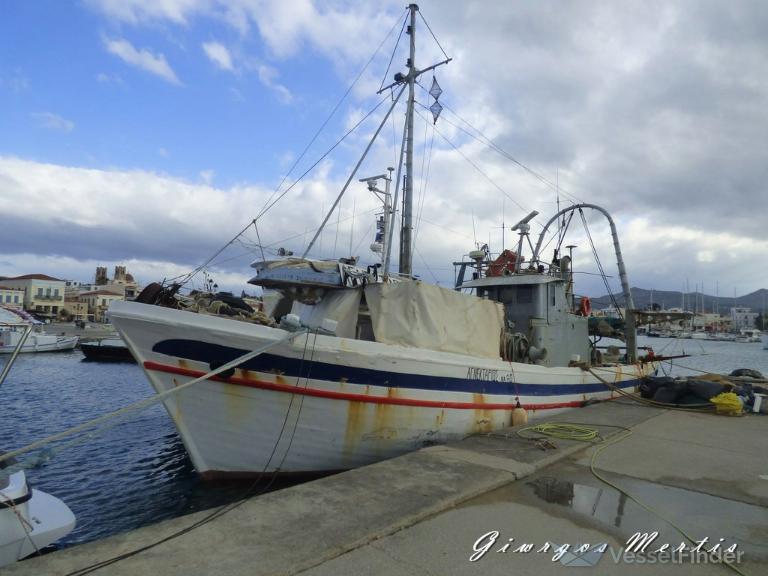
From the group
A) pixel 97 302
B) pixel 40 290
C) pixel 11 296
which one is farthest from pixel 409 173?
pixel 97 302

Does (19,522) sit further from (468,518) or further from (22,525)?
(468,518)

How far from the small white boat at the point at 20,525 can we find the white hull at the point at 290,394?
185cm

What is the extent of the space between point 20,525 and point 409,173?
Answer: 939 cm

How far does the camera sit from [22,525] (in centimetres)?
504

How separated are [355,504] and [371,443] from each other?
9.30 feet

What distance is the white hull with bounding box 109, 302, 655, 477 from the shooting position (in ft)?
21.9

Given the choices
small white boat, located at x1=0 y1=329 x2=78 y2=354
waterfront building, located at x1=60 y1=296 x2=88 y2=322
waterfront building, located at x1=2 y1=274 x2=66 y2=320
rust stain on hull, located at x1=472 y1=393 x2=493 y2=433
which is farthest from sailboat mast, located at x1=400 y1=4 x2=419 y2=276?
waterfront building, located at x1=60 y1=296 x2=88 y2=322

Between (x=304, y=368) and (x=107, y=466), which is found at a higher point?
(x=304, y=368)

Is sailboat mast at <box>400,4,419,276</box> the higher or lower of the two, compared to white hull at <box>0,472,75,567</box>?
higher

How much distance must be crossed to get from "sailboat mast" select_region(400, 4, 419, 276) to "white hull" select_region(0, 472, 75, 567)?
7.75 m

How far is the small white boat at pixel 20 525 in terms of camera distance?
4867mm

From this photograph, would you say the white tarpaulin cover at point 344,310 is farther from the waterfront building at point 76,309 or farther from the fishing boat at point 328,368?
the waterfront building at point 76,309

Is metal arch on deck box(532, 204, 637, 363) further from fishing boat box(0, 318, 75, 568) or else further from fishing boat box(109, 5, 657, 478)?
fishing boat box(0, 318, 75, 568)

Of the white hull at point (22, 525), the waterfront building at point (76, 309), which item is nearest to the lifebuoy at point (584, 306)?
the white hull at point (22, 525)
